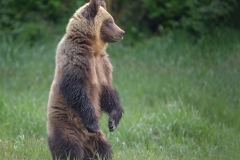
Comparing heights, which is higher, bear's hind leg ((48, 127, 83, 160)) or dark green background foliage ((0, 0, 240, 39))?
dark green background foliage ((0, 0, 240, 39))

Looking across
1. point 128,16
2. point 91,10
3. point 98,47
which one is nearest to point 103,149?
point 98,47

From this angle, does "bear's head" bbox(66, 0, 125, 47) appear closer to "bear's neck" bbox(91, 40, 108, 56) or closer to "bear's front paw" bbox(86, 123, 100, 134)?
"bear's neck" bbox(91, 40, 108, 56)

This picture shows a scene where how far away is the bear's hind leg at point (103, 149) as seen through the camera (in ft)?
19.9

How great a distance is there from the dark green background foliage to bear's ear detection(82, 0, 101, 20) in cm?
725

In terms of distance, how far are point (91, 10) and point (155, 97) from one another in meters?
4.06

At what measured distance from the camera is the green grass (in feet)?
23.2

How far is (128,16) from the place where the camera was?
14.7 m

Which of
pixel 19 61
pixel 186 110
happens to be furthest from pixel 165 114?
A: pixel 19 61

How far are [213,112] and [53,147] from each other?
4.13m

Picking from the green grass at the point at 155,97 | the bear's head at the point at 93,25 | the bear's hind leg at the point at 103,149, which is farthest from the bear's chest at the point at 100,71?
the green grass at the point at 155,97

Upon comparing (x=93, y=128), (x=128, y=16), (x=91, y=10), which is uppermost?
(x=91, y=10)

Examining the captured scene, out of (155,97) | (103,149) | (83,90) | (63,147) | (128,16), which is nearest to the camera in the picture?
(63,147)

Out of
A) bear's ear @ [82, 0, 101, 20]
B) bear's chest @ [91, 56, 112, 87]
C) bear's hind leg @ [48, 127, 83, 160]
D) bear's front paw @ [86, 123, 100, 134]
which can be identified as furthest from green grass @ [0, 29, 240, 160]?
bear's ear @ [82, 0, 101, 20]

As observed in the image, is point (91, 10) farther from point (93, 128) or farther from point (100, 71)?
point (93, 128)
